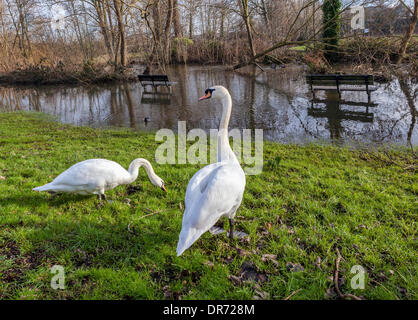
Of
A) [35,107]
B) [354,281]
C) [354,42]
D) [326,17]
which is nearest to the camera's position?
[354,281]

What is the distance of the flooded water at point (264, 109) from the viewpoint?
8.72m

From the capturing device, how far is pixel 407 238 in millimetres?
3160

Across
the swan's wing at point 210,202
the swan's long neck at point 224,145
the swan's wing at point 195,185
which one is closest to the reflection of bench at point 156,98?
the swan's long neck at point 224,145

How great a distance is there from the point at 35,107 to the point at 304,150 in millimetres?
15292

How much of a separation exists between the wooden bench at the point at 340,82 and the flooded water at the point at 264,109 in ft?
2.03

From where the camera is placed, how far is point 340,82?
1200 centimetres

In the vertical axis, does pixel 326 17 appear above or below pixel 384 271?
above

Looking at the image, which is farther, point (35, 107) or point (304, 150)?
point (35, 107)


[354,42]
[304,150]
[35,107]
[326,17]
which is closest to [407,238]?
[304,150]

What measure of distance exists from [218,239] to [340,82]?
11506 mm

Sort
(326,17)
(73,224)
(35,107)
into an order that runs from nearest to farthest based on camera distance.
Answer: (73,224) < (35,107) < (326,17)

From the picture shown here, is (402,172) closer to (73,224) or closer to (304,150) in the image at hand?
(304,150)

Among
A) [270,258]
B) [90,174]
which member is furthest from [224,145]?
[90,174]
